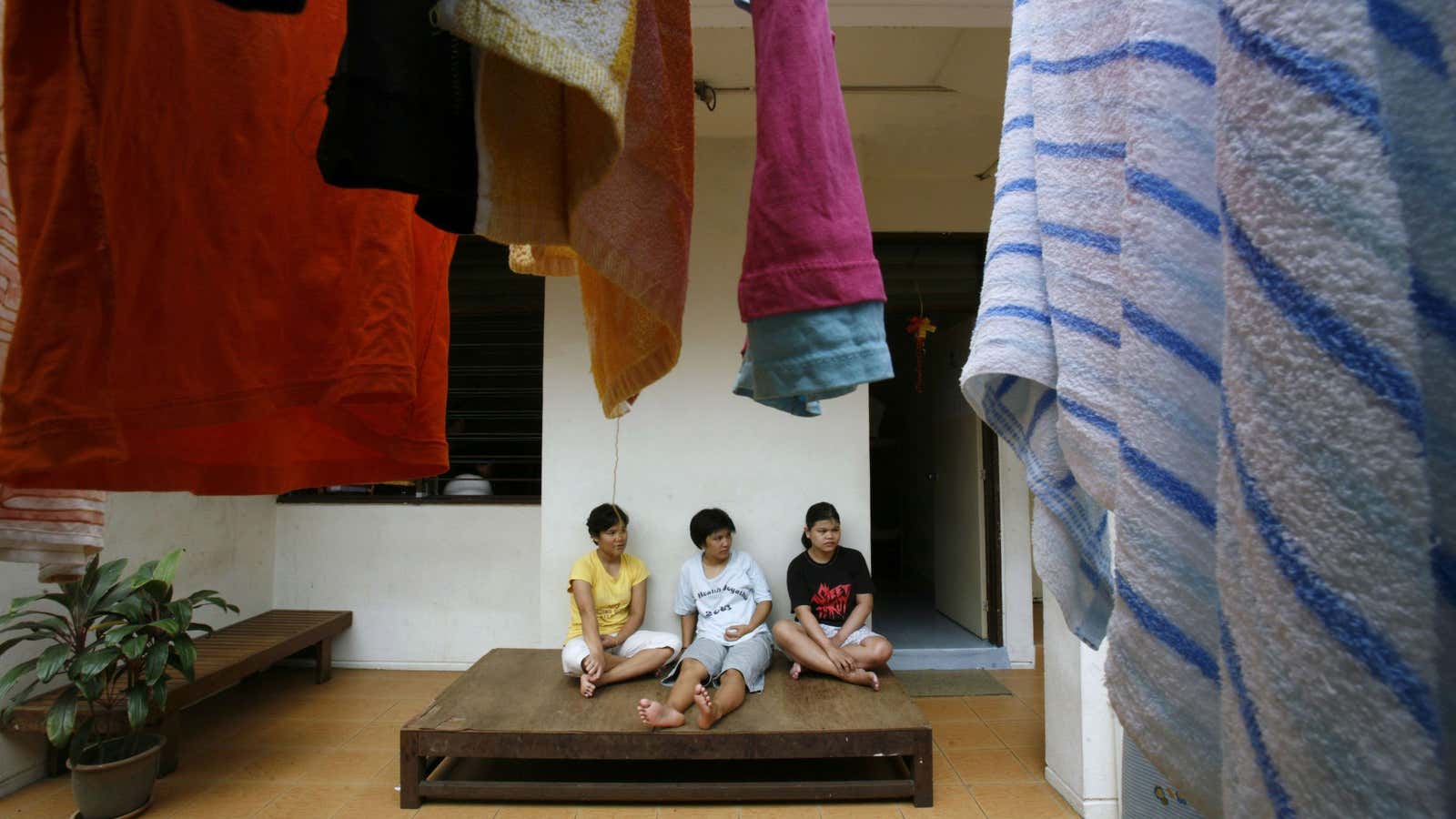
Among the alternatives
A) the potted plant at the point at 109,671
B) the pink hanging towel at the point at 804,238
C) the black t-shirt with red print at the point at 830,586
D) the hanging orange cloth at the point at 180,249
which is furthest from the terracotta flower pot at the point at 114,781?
the pink hanging towel at the point at 804,238

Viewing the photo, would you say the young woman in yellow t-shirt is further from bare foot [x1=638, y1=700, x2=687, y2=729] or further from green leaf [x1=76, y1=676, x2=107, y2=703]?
green leaf [x1=76, y1=676, x2=107, y2=703]

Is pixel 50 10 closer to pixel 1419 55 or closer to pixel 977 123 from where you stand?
pixel 1419 55

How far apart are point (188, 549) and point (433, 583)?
124 centimetres

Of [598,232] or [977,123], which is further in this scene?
[977,123]

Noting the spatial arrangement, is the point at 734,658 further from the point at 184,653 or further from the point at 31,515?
the point at 31,515

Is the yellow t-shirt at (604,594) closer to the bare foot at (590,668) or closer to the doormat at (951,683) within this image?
the bare foot at (590,668)

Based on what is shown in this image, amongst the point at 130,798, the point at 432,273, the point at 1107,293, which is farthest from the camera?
the point at 130,798

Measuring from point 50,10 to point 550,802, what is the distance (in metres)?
2.69

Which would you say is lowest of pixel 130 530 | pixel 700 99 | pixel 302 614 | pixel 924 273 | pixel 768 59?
pixel 302 614

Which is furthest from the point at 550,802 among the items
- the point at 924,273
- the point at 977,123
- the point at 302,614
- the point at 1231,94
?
the point at 977,123

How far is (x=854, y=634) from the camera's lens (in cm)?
326

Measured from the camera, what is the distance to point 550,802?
2.63 meters

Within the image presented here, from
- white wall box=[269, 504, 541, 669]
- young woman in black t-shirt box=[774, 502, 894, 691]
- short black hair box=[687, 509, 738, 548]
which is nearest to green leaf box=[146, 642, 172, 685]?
white wall box=[269, 504, 541, 669]

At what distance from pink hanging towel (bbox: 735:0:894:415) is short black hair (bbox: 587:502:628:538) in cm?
283
